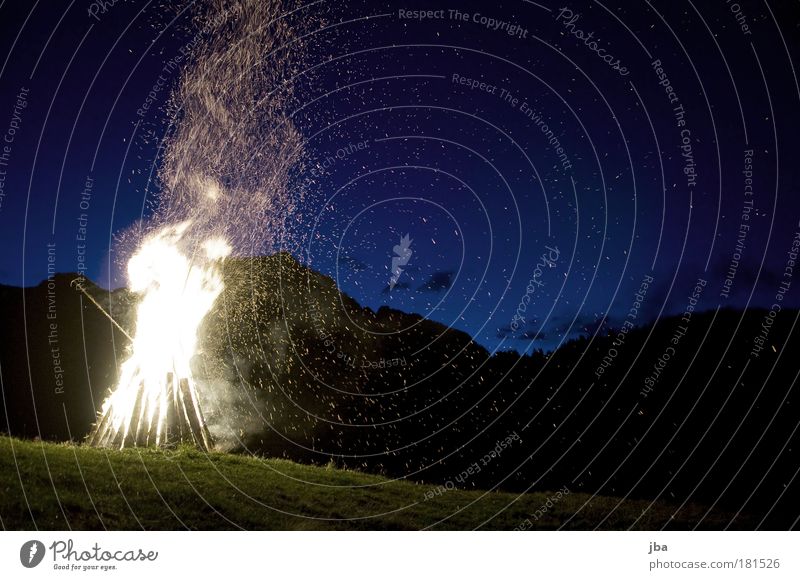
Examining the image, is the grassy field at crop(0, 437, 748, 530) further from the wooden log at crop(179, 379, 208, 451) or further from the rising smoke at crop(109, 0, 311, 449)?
the rising smoke at crop(109, 0, 311, 449)

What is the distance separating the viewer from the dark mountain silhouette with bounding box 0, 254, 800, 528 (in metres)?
10.7

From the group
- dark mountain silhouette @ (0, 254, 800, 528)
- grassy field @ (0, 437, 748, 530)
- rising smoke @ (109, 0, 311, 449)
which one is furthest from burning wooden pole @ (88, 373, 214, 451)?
rising smoke @ (109, 0, 311, 449)

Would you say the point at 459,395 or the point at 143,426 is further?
the point at 459,395

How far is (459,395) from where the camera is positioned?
16344 mm

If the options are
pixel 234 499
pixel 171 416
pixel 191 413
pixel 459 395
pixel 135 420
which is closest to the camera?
pixel 234 499

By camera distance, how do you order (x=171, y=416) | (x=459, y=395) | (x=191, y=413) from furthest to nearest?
(x=459, y=395), (x=191, y=413), (x=171, y=416)

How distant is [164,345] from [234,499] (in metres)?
3.58

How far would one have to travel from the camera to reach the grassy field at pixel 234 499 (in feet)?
20.8

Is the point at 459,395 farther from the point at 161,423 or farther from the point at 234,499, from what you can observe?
the point at 234,499

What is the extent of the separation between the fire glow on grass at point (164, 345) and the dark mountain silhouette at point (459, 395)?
0.52 metres

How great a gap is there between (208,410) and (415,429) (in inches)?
250

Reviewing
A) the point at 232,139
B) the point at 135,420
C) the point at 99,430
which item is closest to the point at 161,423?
the point at 135,420
